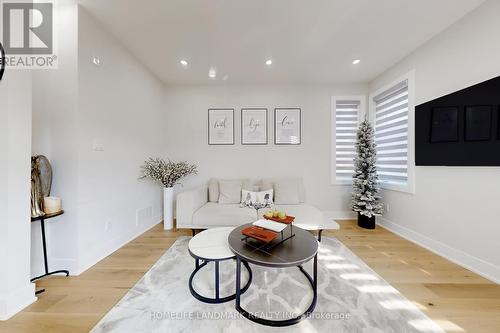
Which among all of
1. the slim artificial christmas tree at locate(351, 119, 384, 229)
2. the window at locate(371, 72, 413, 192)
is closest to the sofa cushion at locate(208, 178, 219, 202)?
the slim artificial christmas tree at locate(351, 119, 384, 229)

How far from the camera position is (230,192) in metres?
3.35

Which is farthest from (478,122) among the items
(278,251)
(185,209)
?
(185,209)

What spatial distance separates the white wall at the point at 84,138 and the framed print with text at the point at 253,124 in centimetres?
197

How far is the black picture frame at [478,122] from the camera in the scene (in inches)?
72.6

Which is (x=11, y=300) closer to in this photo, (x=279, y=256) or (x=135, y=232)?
(x=135, y=232)

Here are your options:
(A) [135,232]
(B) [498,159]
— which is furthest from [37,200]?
(B) [498,159]

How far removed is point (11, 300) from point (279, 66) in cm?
384

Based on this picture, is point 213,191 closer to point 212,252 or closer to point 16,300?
point 212,252

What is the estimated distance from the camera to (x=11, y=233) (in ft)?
4.63

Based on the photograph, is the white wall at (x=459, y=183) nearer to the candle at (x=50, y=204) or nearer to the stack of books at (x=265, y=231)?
the stack of books at (x=265, y=231)

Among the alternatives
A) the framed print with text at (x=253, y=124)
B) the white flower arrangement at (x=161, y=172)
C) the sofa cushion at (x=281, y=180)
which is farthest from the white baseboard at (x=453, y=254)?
the white flower arrangement at (x=161, y=172)

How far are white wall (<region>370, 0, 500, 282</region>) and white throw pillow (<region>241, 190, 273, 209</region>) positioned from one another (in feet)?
6.85

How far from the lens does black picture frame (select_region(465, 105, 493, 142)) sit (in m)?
1.84

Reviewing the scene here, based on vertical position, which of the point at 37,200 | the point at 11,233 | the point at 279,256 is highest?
the point at 37,200
